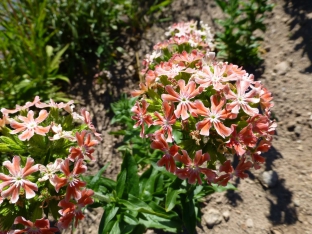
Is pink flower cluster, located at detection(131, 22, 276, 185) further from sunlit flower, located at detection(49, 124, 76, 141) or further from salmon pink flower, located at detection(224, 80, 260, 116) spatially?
sunlit flower, located at detection(49, 124, 76, 141)

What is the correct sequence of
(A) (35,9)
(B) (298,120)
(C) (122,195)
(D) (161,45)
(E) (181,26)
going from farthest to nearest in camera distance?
(A) (35,9), (B) (298,120), (E) (181,26), (D) (161,45), (C) (122,195)

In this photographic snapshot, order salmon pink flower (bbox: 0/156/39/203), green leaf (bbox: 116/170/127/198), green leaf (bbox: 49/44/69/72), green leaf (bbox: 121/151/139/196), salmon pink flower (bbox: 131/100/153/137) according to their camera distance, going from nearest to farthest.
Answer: salmon pink flower (bbox: 0/156/39/203)
salmon pink flower (bbox: 131/100/153/137)
green leaf (bbox: 116/170/127/198)
green leaf (bbox: 121/151/139/196)
green leaf (bbox: 49/44/69/72)

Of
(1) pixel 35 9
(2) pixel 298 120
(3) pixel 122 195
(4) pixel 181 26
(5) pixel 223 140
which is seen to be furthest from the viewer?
(1) pixel 35 9

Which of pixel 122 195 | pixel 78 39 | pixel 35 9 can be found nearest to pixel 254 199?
pixel 122 195

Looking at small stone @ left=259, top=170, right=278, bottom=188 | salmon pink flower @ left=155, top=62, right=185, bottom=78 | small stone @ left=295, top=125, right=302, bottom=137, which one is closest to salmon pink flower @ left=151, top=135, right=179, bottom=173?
salmon pink flower @ left=155, top=62, right=185, bottom=78

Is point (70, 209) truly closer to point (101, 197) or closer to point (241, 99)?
point (101, 197)

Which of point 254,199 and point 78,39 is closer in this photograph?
point 254,199

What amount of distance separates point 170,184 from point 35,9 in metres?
2.69

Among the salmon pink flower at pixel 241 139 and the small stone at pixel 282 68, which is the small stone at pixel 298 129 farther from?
the salmon pink flower at pixel 241 139

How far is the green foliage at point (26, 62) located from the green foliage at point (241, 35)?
1.86 m

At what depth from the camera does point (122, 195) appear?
2.50 meters

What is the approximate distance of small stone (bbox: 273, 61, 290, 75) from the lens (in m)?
3.66

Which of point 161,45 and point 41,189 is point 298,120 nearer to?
point 161,45

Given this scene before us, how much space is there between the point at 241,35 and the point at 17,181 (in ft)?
9.70
